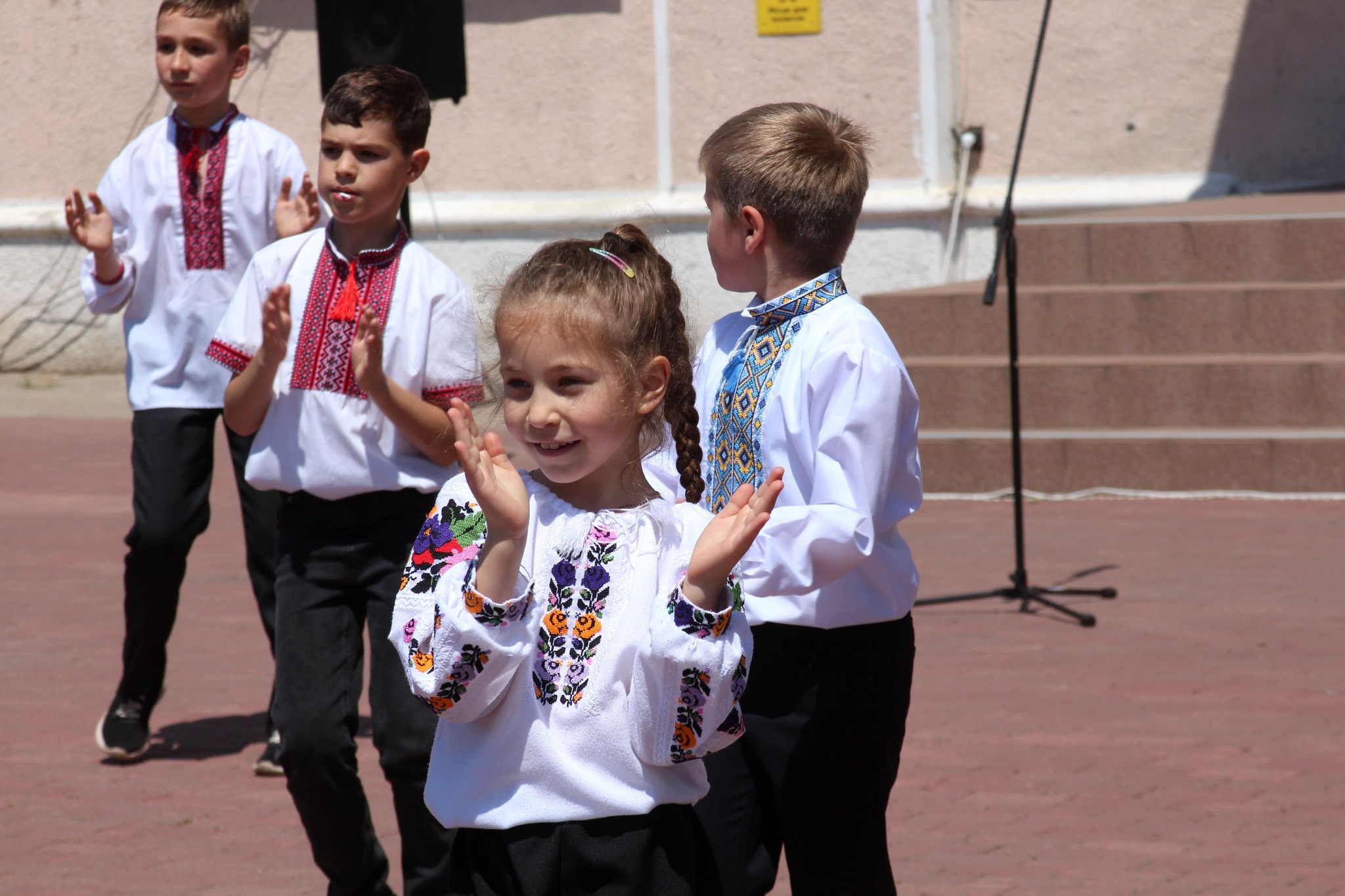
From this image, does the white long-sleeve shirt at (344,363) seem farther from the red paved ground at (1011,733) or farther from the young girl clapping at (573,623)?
the young girl clapping at (573,623)

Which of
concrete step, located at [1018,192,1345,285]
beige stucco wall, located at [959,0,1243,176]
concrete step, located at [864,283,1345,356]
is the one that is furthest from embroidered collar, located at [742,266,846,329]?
beige stucco wall, located at [959,0,1243,176]

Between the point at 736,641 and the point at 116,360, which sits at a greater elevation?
the point at 736,641

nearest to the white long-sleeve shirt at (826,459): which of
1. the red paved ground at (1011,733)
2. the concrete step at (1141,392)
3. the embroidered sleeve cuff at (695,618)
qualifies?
the embroidered sleeve cuff at (695,618)

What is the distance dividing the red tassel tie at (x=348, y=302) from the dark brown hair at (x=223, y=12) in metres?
1.42

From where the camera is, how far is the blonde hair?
3.06m

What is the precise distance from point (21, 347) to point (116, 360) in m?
0.85

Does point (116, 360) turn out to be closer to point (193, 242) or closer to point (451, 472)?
point (193, 242)

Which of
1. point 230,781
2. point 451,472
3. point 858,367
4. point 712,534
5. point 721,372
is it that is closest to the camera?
point 712,534

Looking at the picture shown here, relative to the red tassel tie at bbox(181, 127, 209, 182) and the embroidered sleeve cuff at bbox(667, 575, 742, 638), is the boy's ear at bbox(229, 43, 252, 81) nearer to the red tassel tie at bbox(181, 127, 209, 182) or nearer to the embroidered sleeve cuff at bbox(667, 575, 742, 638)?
the red tassel tie at bbox(181, 127, 209, 182)

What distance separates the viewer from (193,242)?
519cm

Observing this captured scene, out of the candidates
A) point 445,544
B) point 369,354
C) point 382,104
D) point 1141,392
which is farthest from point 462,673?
point 1141,392

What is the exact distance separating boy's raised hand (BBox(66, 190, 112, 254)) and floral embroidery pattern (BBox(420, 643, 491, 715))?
2.98 metres

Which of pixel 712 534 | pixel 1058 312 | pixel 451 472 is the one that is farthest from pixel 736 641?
pixel 1058 312

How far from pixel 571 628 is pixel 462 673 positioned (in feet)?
0.53
